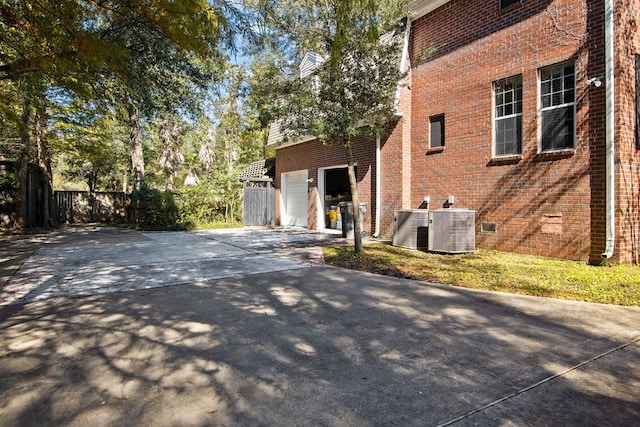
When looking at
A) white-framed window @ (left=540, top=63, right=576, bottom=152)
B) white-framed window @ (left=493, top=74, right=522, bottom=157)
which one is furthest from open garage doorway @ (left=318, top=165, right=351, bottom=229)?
white-framed window @ (left=540, top=63, right=576, bottom=152)

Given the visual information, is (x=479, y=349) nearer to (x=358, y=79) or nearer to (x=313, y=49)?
(x=358, y=79)

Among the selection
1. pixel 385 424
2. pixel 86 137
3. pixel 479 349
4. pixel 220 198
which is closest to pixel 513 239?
pixel 479 349

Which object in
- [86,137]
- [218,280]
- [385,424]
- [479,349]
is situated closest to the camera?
[385,424]

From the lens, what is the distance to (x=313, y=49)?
7.43 meters

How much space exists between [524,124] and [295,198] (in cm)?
1062

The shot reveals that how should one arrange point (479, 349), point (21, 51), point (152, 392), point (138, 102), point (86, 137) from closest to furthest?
point (152, 392) → point (479, 349) → point (21, 51) → point (138, 102) → point (86, 137)

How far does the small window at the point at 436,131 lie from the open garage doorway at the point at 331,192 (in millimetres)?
4649

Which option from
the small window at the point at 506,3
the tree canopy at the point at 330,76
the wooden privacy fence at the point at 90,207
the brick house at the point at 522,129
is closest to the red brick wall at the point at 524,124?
the brick house at the point at 522,129

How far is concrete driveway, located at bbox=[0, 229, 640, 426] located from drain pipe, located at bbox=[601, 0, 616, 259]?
3022mm

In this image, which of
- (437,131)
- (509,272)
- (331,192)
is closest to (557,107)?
(437,131)

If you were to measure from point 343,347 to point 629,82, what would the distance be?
7446 millimetres

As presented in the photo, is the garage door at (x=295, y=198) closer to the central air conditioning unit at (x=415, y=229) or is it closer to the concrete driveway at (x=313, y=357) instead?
the central air conditioning unit at (x=415, y=229)

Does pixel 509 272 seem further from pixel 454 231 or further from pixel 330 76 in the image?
pixel 330 76

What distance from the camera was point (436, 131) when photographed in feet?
33.7
